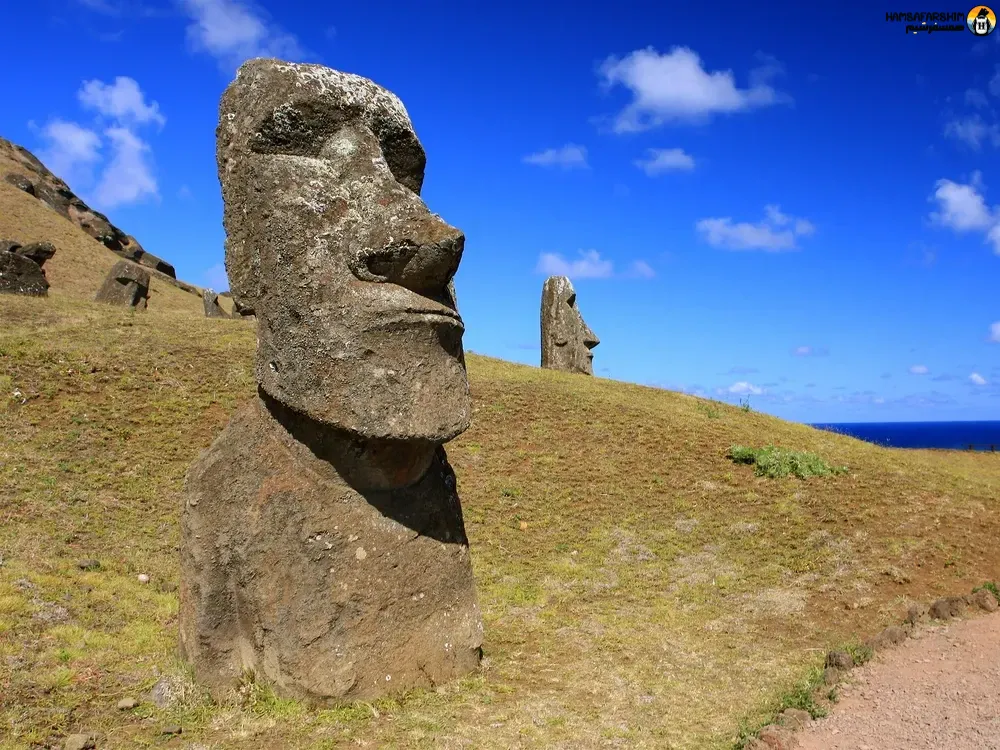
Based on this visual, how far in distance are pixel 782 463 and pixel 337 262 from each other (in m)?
10.4

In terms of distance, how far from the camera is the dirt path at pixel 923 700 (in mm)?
4844

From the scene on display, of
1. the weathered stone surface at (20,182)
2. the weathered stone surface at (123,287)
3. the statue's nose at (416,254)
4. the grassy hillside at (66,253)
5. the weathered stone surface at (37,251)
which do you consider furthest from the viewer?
the weathered stone surface at (20,182)

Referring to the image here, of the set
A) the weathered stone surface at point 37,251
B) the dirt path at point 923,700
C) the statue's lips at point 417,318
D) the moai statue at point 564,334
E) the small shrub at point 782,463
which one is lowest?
the dirt path at point 923,700

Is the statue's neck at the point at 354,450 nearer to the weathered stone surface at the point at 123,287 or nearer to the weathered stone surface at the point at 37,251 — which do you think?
the weathered stone surface at the point at 123,287

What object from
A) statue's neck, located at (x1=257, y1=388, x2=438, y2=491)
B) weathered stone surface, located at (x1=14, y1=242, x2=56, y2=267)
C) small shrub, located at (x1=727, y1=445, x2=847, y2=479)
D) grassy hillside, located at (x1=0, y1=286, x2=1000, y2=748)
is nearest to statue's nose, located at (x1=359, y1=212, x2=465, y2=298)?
statue's neck, located at (x1=257, y1=388, x2=438, y2=491)

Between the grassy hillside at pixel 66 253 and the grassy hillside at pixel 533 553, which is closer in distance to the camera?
the grassy hillside at pixel 533 553

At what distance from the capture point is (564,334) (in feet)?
78.9

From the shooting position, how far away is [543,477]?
13.2m

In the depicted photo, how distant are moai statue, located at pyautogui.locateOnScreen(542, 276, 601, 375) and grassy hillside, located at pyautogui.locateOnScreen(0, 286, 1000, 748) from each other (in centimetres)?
501

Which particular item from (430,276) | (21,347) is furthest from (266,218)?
(21,347)

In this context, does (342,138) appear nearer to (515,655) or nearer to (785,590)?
(515,655)

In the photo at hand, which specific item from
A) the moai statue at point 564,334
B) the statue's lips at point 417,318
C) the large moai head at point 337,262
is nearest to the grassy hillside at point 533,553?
the large moai head at point 337,262

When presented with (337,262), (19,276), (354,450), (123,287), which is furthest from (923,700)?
(123,287)

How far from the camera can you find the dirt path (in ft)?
15.9
